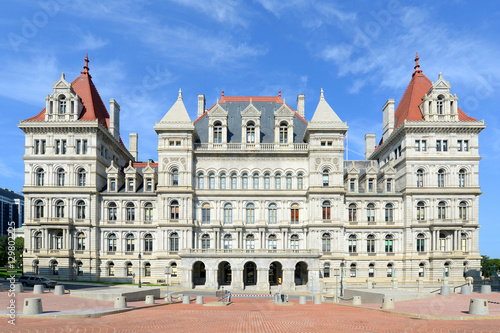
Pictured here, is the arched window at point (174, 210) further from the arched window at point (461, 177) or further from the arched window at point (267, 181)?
the arched window at point (461, 177)

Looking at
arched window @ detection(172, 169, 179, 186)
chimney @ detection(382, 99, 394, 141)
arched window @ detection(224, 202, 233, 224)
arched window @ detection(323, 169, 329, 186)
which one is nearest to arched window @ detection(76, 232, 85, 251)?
arched window @ detection(172, 169, 179, 186)

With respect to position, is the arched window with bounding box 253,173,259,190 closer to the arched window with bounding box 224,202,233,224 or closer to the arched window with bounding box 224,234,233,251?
the arched window with bounding box 224,202,233,224

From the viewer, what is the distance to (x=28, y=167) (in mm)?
61406

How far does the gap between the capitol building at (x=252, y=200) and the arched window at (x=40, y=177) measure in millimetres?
144

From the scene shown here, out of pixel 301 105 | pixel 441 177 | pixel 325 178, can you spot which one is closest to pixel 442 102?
pixel 441 177

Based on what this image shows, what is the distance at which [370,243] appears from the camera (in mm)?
63562

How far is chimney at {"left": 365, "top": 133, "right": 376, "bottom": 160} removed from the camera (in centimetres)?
8080

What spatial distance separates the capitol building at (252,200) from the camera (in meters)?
61.0

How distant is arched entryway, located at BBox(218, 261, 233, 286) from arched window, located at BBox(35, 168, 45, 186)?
92.9 feet

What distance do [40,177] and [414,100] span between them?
Answer: 5735cm

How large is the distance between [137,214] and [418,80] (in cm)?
4963

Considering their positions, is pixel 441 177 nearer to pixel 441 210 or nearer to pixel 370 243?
pixel 441 210

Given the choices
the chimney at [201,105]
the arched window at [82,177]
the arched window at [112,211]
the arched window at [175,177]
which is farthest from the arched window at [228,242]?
the chimney at [201,105]

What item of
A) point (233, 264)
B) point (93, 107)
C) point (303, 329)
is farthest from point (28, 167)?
point (303, 329)
